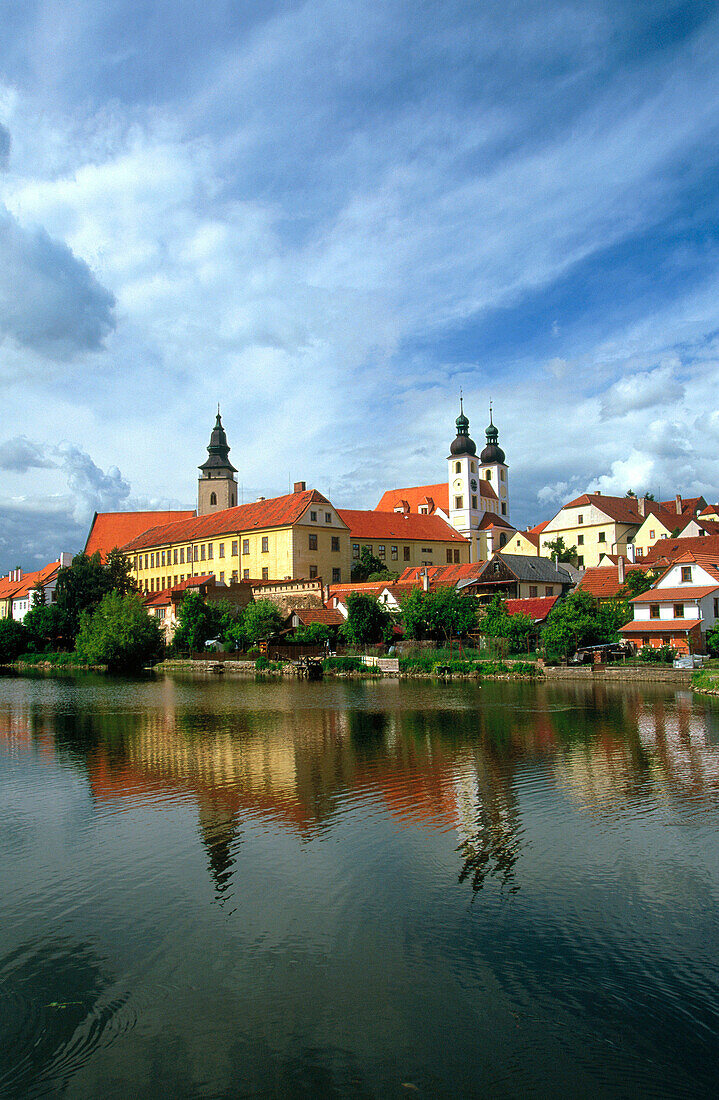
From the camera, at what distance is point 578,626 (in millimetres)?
41344

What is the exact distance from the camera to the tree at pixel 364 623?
5228cm

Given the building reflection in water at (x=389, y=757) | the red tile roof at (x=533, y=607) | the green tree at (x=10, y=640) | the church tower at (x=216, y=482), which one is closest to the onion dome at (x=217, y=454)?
the church tower at (x=216, y=482)

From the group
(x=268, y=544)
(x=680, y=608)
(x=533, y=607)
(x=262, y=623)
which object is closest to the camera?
(x=680, y=608)

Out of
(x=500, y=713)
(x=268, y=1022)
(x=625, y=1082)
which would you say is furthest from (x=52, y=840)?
(x=500, y=713)

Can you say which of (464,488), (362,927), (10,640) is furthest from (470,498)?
(362,927)

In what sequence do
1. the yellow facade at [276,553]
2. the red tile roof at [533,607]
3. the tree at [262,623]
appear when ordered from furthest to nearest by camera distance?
the yellow facade at [276,553], the tree at [262,623], the red tile roof at [533,607]

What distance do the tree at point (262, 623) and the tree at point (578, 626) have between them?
67.1 ft

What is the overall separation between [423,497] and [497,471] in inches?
438

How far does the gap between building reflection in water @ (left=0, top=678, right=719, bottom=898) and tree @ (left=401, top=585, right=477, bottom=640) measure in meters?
21.8

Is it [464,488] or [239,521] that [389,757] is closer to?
[239,521]

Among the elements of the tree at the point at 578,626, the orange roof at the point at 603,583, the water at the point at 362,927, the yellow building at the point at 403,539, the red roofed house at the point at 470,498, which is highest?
the red roofed house at the point at 470,498

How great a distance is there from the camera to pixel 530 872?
29.6 feet

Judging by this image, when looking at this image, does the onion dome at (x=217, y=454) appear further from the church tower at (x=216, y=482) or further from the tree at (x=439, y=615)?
the tree at (x=439, y=615)

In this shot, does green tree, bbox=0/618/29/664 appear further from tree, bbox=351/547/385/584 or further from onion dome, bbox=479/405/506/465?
onion dome, bbox=479/405/506/465
